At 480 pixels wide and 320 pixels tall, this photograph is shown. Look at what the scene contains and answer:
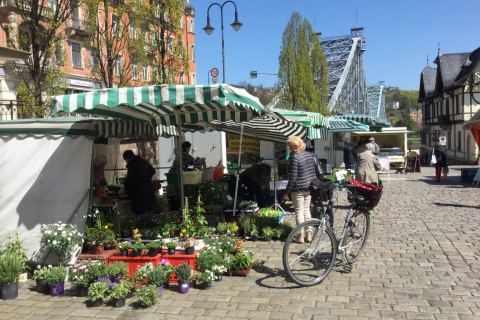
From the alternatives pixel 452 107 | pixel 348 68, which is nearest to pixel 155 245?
pixel 452 107

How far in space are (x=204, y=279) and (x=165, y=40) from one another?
14777mm

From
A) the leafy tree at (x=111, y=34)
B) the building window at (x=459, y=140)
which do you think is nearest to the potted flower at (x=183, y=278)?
the leafy tree at (x=111, y=34)

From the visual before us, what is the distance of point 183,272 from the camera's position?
5516 mm

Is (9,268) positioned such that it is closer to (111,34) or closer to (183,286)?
(183,286)

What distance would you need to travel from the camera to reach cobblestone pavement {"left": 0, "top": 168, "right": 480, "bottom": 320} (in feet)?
15.9

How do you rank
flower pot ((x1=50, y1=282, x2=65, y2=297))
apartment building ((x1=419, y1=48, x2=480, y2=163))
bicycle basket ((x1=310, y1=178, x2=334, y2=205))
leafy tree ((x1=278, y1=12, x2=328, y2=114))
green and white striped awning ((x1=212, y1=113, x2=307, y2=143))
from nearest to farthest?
flower pot ((x1=50, y1=282, x2=65, y2=297)), bicycle basket ((x1=310, y1=178, x2=334, y2=205)), green and white striped awning ((x1=212, y1=113, x2=307, y2=143)), leafy tree ((x1=278, y1=12, x2=328, y2=114)), apartment building ((x1=419, y1=48, x2=480, y2=163))

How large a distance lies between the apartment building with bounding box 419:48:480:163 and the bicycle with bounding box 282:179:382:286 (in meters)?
37.2

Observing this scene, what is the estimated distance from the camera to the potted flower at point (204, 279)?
5.59m

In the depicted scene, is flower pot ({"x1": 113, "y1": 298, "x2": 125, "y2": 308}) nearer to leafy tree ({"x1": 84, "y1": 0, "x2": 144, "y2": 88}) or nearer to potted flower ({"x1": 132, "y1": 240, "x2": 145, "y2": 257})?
potted flower ({"x1": 132, "y1": 240, "x2": 145, "y2": 257})

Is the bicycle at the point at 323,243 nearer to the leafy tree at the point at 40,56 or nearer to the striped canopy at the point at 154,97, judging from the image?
the striped canopy at the point at 154,97

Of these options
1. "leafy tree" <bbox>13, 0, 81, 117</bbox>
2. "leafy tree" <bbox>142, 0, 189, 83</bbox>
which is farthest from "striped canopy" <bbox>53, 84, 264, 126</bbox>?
"leafy tree" <bbox>142, 0, 189, 83</bbox>

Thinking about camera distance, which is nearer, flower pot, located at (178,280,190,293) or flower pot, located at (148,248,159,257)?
flower pot, located at (178,280,190,293)

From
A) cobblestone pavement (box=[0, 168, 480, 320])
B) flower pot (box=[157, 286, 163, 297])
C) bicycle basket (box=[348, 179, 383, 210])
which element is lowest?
cobblestone pavement (box=[0, 168, 480, 320])

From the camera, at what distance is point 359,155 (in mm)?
9492
